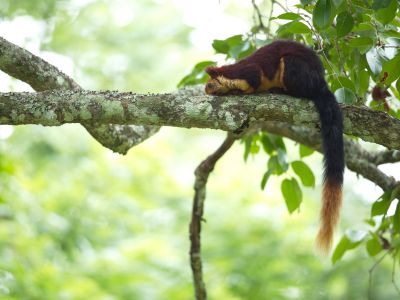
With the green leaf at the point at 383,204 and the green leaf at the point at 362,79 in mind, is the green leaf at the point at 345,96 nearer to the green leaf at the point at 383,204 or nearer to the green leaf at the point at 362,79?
the green leaf at the point at 362,79

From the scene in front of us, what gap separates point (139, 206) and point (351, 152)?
392cm

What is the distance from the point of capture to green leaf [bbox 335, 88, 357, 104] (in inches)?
110

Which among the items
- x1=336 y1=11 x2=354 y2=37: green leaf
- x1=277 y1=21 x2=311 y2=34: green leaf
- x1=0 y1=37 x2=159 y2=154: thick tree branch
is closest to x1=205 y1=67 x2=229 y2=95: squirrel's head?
x1=0 y1=37 x2=159 y2=154: thick tree branch

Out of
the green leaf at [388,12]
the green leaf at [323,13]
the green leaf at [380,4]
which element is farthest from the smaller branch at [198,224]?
the green leaf at [380,4]

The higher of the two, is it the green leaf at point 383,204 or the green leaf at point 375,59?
the green leaf at point 375,59

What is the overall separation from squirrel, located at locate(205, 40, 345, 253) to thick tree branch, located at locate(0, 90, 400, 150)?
120 mm

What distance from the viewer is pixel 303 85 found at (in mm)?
3285

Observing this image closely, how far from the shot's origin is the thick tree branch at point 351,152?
3.65m

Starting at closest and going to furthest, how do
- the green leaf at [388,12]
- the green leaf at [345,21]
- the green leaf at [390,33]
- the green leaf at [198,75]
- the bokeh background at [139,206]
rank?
1. the green leaf at [388,12]
2. the green leaf at [345,21]
3. the green leaf at [390,33]
4. the green leaf at [198,75]
5. the bokeh background at [139,206]

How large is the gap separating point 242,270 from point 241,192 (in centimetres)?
207

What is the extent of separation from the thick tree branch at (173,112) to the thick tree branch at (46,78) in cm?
40

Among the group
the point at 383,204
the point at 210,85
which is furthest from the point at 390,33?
the point at 210,85

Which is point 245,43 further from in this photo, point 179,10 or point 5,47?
point 179,10

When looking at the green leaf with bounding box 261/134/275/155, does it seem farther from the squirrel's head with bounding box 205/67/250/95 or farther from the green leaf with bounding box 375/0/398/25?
the green leaf with bounding box 375/0/398/25
